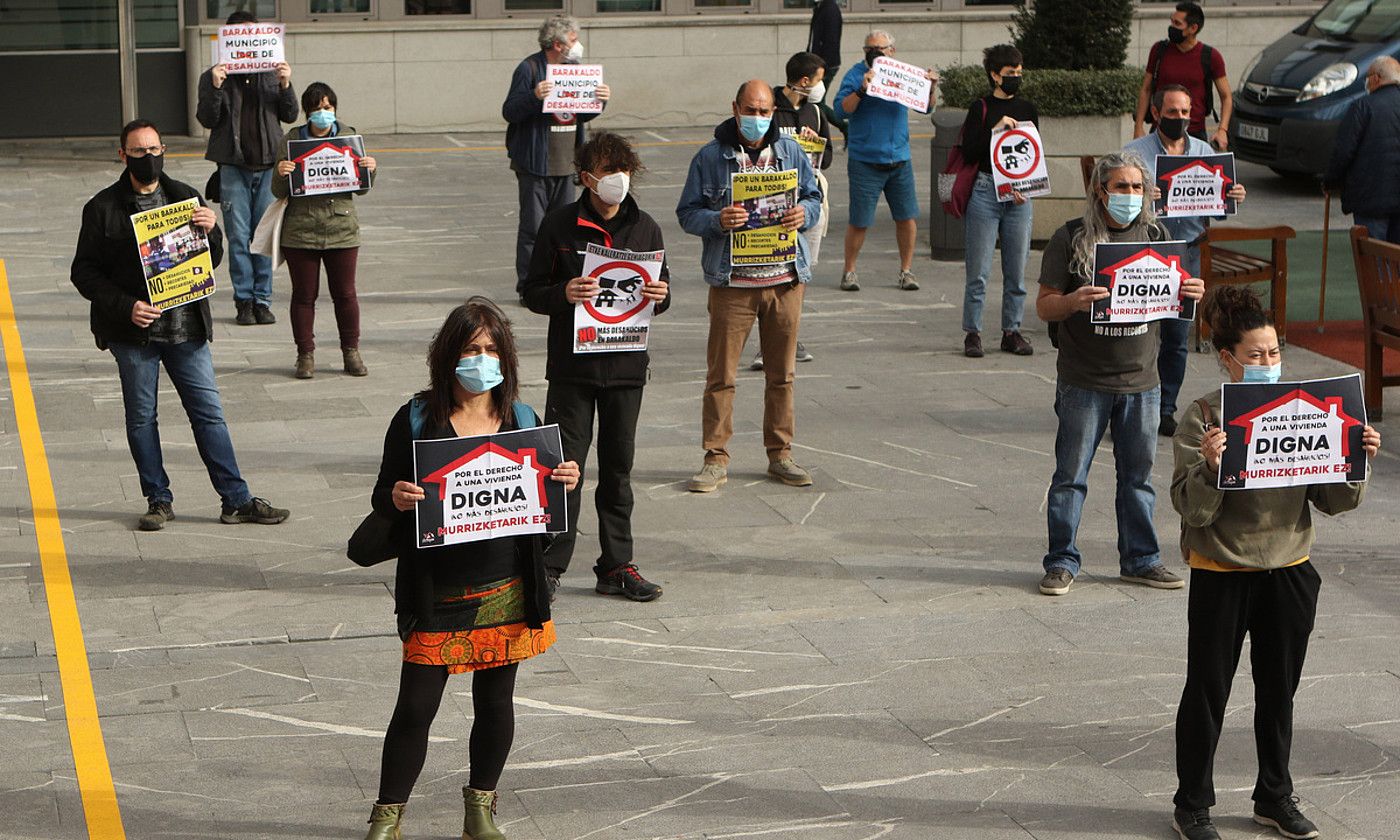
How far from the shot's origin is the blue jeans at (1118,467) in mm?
8602

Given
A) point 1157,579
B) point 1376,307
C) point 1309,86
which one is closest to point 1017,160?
point 1376,307

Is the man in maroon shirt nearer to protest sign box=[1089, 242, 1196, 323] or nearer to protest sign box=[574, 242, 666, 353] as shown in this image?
protest sign box=[1089, 242, 1196, 323]

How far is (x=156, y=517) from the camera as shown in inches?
379

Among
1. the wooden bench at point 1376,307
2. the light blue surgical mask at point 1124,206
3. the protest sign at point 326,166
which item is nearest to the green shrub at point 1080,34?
the wooden bench at point 1376,307

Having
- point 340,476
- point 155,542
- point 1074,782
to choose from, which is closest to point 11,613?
point 155,542

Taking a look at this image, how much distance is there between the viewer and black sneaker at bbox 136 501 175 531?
31.4ft

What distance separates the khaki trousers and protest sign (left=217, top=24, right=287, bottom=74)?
546 cm

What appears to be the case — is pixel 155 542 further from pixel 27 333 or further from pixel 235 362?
pixel 27 333

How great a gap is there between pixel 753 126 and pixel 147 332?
3.23m

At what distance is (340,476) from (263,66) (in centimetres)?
492

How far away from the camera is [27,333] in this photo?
1411 cm

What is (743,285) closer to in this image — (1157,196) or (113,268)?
(1157,196)

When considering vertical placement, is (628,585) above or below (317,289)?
below

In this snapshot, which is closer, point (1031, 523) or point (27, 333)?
point (1031, 523)
